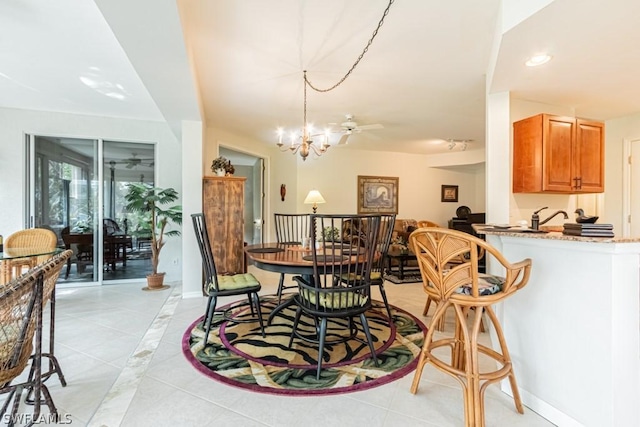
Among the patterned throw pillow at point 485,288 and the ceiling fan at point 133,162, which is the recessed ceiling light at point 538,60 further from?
the ceiling fan at point 133,162

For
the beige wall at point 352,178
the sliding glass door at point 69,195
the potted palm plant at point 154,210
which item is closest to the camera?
the potted palm plant at point 154,210

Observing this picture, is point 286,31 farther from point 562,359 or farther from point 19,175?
point 19,175

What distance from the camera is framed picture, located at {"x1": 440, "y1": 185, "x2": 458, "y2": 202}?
800cm

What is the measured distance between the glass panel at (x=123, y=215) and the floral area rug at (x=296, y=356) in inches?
99.5

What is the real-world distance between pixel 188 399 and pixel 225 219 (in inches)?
100

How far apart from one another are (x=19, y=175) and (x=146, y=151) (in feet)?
5.28

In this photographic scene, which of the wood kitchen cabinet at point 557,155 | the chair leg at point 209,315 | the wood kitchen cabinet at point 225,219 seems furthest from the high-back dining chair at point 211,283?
the wood kitchen cabinet at point 557,155

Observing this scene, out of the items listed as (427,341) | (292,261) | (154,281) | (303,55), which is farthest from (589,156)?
(154,281)

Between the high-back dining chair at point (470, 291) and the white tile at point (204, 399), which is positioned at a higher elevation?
the high-back dining chair at point (470, 291)

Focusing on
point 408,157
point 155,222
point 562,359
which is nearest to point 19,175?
point 155,222

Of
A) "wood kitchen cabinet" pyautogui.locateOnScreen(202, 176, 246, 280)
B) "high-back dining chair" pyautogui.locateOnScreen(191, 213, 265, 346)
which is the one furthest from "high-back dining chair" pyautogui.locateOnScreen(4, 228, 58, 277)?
"high-back dining chair" pyautogui.locateOnScreen(191, 213, 265, 346)

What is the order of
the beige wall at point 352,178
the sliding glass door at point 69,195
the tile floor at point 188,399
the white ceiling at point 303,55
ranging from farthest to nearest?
the beige wall at point 352,178, the sliding glass door at point 69,195, the white ceiling at point 303,55, the tile floor at point 188,399

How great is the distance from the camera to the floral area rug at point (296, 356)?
202 cm

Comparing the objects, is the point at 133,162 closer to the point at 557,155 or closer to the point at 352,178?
the point at 352,178
